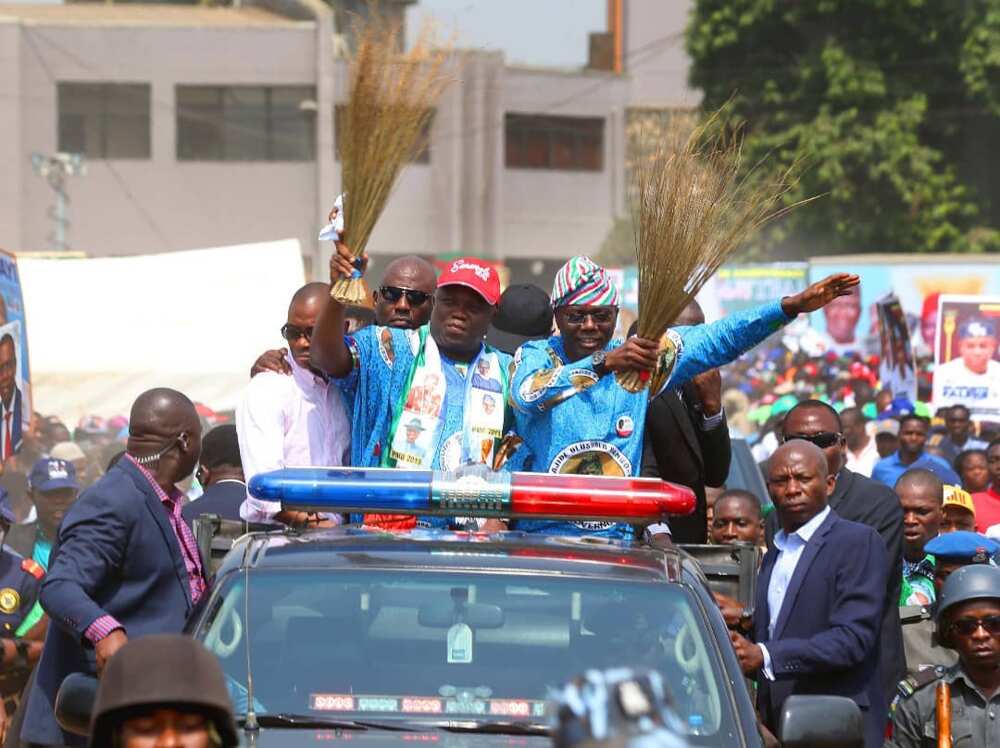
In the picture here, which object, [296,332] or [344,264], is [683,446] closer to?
[296,332]

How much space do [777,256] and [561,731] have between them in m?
37.0

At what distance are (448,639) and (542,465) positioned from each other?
1.51 metres

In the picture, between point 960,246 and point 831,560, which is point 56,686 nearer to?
point 831,560

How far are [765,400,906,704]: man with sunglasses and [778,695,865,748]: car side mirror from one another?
176cm

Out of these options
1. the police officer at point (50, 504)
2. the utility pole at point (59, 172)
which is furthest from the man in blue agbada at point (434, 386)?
the utility pole at point (59, 172)

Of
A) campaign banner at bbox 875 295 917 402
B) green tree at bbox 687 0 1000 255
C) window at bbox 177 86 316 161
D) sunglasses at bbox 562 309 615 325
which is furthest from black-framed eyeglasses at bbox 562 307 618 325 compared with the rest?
window at bbox 177 86 316 161

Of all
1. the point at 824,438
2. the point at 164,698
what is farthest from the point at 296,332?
the point at 164,698

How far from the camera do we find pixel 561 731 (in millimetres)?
2303

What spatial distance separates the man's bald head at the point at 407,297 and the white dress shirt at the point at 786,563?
1501 millimetres

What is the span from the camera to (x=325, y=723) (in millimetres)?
4402

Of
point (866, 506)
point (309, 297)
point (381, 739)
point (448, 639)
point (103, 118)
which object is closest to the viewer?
point (381, 739)

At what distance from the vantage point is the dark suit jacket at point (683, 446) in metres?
6.86

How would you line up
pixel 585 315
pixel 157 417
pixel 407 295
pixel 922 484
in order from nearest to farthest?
1. pixel 157 417
2. pixel 585 315
3. pixel 407 295
4. pixel 922 484

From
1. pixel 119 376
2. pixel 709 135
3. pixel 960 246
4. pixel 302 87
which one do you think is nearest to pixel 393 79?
pixel 709 135
